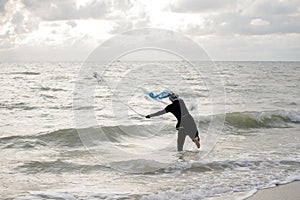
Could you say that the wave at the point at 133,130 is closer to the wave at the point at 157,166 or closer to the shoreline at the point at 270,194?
the wave at the point at 157,166

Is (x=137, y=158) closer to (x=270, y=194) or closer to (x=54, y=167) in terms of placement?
(x=54, y=167)

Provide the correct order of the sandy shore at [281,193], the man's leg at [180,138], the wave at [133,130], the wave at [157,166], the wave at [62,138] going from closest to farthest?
the sandy shore at [281,193]
the wave at [157,166]
the man's leg at [180,138]
the wave at [62,138]
the wave at [133,130]

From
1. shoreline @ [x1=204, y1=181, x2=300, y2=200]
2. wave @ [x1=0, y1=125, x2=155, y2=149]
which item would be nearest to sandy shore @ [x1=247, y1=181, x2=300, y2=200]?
shoreline @ [x1=204, y1=181, x2=300, y2=200]

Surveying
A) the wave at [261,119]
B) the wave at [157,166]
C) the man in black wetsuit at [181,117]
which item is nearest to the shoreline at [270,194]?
the wave at [157,166]

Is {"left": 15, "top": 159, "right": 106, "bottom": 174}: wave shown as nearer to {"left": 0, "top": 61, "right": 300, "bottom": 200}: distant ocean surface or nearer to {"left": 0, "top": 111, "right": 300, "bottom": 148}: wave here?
{"left": 0, "top": 61, "right": 300, "bottom": 200}: distant ocean surface

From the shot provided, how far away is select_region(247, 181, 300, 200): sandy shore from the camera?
675 cm

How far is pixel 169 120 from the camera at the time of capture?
56.0ft

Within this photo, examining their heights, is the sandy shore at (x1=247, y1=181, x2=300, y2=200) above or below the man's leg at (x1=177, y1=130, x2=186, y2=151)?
below

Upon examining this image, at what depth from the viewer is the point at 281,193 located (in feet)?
23.0

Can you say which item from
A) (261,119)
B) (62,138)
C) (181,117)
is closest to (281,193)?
(181,117)

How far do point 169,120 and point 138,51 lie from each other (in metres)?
9.12

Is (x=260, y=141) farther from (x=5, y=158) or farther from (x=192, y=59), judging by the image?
(x=5, y=158)

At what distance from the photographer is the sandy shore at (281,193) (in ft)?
22.1

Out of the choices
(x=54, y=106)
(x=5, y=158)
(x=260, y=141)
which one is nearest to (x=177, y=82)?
(x=54, y=106)
